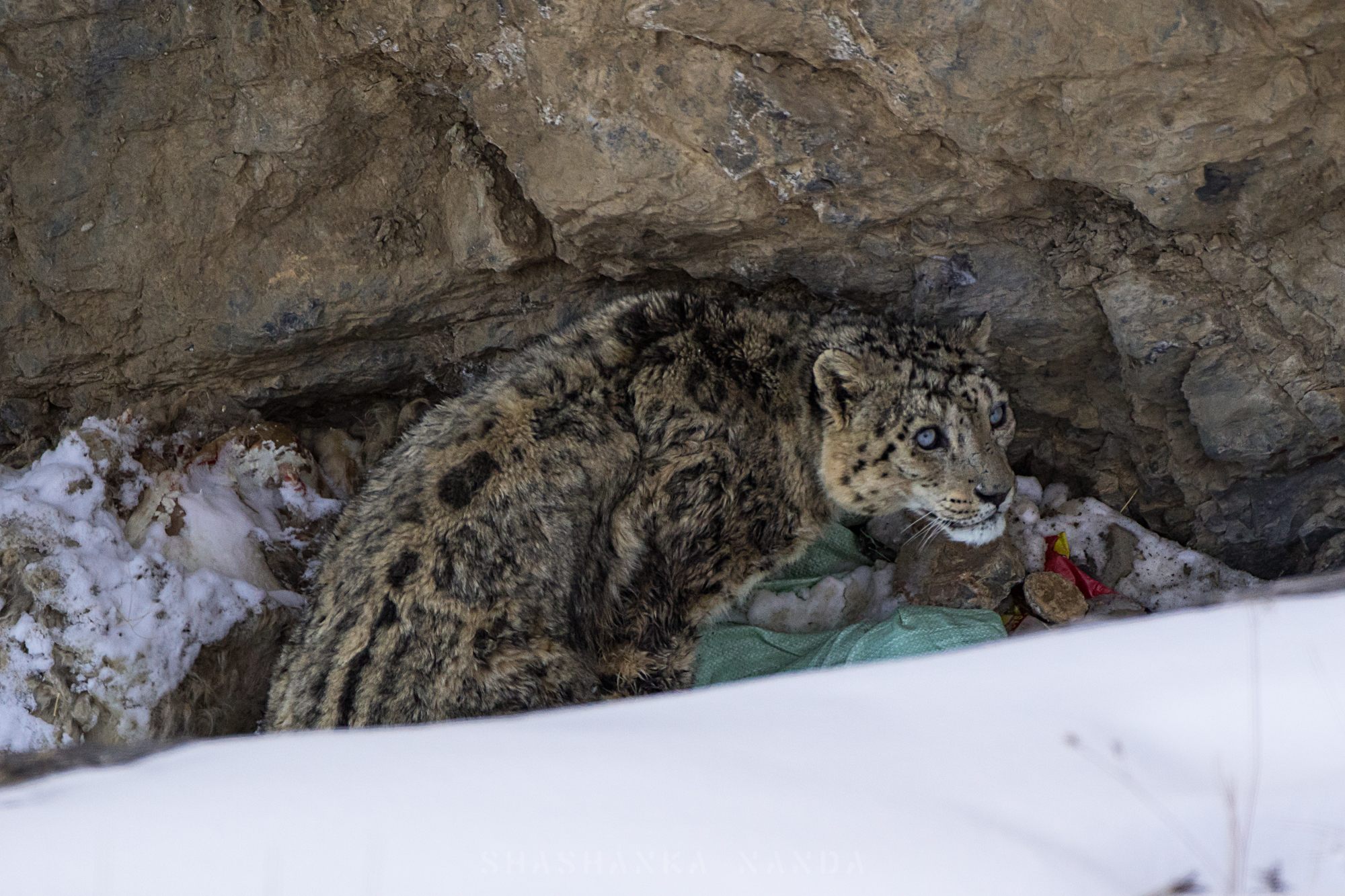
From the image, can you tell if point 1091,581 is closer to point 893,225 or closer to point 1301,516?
point 1301,516

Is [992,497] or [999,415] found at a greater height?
[999,415]

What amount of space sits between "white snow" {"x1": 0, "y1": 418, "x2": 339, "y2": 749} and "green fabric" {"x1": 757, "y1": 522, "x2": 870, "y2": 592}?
2.47 meters

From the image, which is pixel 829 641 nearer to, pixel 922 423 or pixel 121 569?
pixel 922 423

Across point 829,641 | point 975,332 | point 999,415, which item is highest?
point 975,332

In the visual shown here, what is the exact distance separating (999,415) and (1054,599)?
3.11 feet

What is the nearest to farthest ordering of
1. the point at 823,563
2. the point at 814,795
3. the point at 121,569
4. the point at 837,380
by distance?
1. the point at 814,795
2. the point at 837,380
3. the point at 121,569
4. the point at 823,563

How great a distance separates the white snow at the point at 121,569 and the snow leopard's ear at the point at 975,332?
11.3ft

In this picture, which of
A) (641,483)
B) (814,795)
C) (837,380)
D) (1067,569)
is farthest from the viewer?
(1067,569)

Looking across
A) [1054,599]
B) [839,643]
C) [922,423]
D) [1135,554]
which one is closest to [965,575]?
[1054,599]

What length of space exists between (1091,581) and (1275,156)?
7.32 ft

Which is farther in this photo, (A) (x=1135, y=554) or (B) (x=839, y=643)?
(A) (x=1135, y=554)

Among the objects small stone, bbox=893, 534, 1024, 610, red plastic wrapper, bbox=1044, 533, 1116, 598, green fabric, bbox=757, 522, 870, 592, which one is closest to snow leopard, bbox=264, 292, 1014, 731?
small stone, bbox=893, 534, 1024, 610

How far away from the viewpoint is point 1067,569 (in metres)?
5.86

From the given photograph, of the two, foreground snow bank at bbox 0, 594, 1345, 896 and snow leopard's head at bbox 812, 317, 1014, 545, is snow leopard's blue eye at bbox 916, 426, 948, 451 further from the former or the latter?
foreground snow bank at bbox 0, 594, 1345, 896
